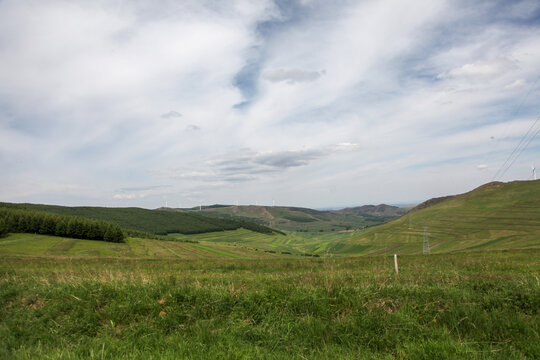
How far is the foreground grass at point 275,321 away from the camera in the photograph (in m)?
4.73

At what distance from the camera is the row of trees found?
9981 centimetres

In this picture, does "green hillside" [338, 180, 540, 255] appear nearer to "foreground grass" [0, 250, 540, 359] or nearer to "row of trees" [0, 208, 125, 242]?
"row of trees" [0, 208, 125, 242]

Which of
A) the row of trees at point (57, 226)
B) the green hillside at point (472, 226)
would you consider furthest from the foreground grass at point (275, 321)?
the row of trees at point (57, 226)

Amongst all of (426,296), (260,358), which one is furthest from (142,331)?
(426,296)

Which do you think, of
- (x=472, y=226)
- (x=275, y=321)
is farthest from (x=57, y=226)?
(x=472, y=226)

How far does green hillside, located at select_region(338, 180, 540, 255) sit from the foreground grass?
4317 inches

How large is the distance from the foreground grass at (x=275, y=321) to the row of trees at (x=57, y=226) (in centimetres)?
11451

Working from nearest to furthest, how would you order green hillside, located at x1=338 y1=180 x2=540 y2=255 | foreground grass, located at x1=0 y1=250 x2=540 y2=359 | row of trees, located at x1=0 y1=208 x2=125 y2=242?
foreground grass, located at x1=0 y1=250 x2=540 y2=359
row of trees, located at x1=0 y1=208 x2=125 y2=242
green hillside, located at x1=338 y1=180 x2=540 y2=255

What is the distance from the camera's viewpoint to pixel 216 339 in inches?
205

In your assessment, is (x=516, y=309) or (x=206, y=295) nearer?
(x=516, y=309)

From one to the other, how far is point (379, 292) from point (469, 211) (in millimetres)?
183631

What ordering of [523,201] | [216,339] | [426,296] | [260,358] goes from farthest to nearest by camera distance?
1. [523,201]
2. [426,296]
3. [216,339]
4. [260,358]

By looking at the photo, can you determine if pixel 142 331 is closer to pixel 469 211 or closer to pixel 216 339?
pixel 216 339

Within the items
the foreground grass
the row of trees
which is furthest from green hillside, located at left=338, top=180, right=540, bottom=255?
the foreground grass
